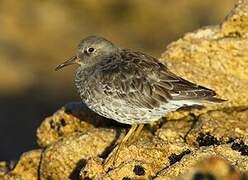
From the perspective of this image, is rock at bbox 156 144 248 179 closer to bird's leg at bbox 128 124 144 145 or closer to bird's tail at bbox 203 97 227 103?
bird's tail at bbox 203 97 227 103

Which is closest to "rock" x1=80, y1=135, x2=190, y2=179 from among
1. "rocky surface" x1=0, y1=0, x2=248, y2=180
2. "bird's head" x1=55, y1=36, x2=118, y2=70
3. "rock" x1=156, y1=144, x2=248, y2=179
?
"rocky surface" x1=0, y1=0, x2=248, y2=180

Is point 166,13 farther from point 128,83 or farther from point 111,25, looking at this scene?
point 128,83

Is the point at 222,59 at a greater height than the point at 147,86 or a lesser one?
greater

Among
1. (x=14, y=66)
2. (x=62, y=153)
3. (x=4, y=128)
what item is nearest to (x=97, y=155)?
(x=62, y=153)

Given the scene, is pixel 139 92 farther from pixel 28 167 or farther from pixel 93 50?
pixel 28 167

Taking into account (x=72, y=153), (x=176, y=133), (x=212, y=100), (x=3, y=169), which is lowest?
(x=3, y=169)

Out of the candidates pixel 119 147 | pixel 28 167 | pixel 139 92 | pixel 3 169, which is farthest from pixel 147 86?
pixel 3 169

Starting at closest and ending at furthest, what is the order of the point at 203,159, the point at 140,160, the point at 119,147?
the point at 203,159 → the point at 140,160 → the point at 119,147

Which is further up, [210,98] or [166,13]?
[166,13]

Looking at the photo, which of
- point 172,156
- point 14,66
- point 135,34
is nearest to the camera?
point 172,156
